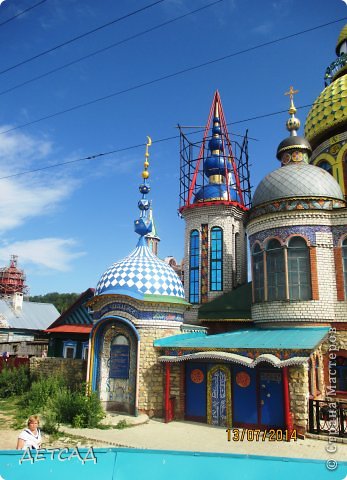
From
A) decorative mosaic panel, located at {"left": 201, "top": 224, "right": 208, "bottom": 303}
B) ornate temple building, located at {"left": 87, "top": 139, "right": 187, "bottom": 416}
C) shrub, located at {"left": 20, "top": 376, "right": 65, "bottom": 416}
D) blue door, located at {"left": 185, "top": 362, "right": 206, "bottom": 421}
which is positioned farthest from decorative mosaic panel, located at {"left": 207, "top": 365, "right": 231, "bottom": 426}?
decorative mosaic panel, located at {"left": 201, "top": 224, "right": 208, "bottom": 303}

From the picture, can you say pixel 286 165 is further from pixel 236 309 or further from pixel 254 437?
pixel 254 437

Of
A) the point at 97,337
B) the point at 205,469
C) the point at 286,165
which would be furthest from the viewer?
the point at 286,165

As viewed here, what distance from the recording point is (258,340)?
1252 centimetres

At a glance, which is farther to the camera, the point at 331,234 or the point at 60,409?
the point at 331,234

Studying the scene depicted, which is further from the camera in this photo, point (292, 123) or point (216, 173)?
point (216, 173)

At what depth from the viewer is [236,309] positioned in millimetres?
18078

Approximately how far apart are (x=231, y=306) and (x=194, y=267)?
14.3ft

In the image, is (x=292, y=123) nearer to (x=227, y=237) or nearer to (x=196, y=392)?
(x=227, y=237)

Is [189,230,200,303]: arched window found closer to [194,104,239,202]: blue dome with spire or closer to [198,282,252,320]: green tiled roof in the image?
[198,282,252,320]: green tiled roof

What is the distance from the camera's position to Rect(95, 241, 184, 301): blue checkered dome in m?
14.1

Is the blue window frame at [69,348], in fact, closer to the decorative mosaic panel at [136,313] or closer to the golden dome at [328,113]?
the decorative mosaic panel at [136,313]

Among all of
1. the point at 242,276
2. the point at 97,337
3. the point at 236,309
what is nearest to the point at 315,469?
the point at 97,337

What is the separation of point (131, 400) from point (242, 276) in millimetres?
10787

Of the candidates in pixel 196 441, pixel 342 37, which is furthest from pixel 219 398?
pixel 342 37
